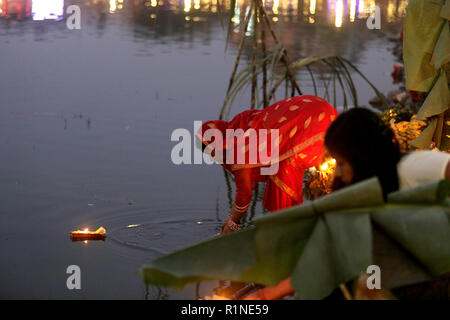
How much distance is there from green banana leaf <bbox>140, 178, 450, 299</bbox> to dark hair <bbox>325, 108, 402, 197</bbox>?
174mm

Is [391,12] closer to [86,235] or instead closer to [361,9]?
[361,9]

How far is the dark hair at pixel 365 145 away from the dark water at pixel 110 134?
167 centimetres

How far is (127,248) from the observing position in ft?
15.2

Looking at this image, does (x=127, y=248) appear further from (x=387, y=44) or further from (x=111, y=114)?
(x=387, y=44)

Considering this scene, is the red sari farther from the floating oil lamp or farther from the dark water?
the floating oil lamp

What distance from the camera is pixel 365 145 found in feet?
8.48

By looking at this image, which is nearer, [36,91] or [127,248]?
[127,248]

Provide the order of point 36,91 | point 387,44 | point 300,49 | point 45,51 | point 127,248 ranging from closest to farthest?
point 127,248 < point 36,91 < point 45,51 < point 300,49 < point 387,44

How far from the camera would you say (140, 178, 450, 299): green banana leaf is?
7.78 ft

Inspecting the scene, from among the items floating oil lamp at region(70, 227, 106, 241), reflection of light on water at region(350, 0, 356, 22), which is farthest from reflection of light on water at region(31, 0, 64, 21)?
floating oil lamp at region(70, 227, 106, 241)

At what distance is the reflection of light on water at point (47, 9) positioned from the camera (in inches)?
610

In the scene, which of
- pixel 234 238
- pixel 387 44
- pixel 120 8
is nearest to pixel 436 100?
pixel 234 238

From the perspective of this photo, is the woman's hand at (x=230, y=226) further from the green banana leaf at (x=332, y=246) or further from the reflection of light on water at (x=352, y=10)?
the reflection of light on water at (x=352, y=10)
